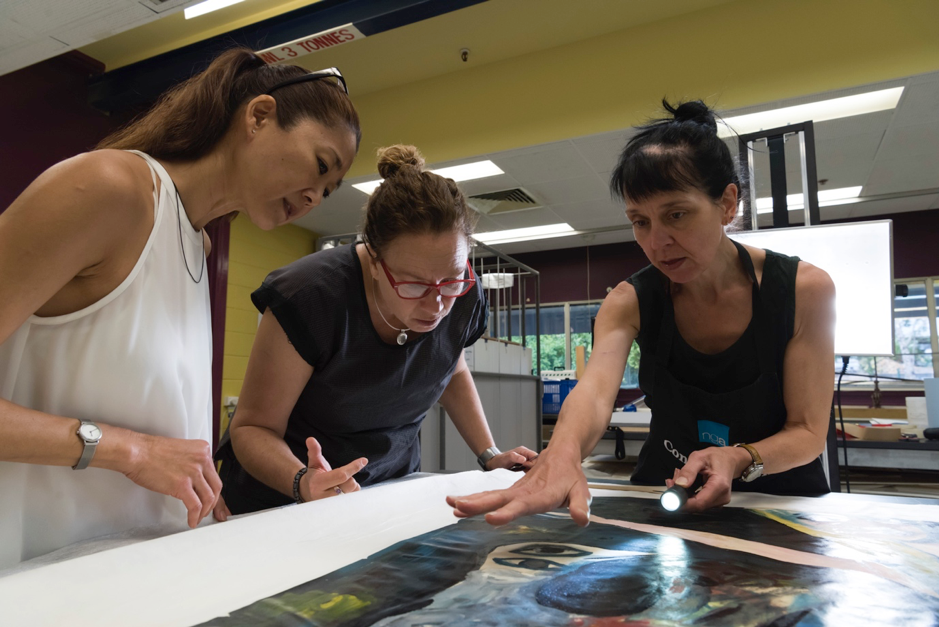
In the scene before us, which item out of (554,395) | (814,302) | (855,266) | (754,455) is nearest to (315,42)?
(855,266)

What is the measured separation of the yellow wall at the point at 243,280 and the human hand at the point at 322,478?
13.8 ft

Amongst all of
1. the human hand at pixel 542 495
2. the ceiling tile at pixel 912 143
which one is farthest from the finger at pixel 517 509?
the ceiling tile at pixel 912 143

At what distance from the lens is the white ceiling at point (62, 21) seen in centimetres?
256

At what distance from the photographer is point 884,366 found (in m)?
6.69

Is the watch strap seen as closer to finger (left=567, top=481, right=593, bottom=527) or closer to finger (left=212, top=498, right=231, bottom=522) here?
finger (left=567, top=481, right=593, bottom=527)

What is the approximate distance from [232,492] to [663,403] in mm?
921

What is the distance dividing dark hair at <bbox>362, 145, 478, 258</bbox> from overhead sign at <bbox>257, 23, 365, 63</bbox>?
2.45 metres

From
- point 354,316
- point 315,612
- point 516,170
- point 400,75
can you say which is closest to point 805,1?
point 516,170

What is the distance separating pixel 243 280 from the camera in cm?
561

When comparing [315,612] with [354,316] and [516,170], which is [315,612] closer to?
[354,316]

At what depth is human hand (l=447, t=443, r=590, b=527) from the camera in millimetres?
705

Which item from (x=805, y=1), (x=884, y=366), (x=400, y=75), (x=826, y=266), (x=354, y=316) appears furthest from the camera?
(x=884, y=366)

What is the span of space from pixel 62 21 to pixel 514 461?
2873 millimetres

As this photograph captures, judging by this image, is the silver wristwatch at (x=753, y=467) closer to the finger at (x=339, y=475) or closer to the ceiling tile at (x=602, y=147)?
the finger at (x=339, y=475)
